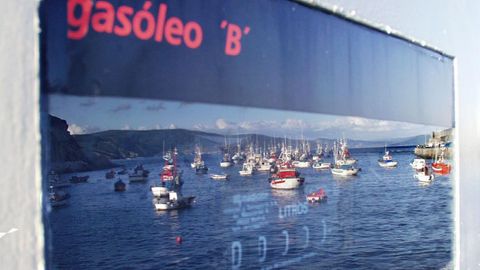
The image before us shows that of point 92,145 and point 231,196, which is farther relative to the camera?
point 231,196

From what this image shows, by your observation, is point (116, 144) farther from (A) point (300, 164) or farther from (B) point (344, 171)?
(B) point (344, 171)

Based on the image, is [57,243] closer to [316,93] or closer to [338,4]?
[316,93]

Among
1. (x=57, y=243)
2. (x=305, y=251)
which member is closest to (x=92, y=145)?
(x=57, y=243)

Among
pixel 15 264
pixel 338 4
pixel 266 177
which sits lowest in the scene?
pixel 15 264

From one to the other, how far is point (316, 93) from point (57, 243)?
1.42 m

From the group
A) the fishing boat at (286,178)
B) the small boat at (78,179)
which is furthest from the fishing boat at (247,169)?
the small boat at (78,179)

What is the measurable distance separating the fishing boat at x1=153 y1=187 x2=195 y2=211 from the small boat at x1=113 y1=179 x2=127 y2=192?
126 millimetres

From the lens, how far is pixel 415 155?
337cm

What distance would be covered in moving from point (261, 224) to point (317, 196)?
0.42m

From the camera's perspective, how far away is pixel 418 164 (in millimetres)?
3395

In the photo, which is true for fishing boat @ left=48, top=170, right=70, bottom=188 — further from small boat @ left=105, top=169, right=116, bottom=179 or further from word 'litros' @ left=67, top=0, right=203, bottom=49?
word 'litros' @ left=67, top=0, right=203, bottom=49

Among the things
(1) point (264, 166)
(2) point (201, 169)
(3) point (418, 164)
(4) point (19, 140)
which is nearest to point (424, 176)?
(3) point (418, 164)

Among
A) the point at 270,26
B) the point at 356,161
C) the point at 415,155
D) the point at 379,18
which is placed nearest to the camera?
the point at 270,26

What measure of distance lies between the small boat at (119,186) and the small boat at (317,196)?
3.32 feet
